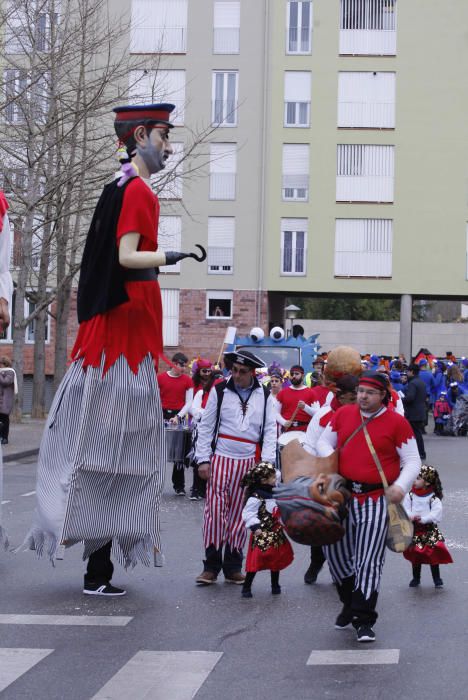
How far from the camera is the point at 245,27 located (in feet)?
139

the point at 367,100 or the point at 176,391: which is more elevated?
the point at 367,100

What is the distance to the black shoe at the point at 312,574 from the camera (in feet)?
29.7

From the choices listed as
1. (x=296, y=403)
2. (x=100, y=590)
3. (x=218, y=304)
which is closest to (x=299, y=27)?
(x=218, y=304)

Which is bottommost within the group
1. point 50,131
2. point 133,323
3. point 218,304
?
point 133,323

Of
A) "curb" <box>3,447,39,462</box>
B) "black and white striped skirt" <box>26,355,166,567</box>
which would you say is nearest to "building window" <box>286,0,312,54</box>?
"curb" <box>3,447,39,462</box>

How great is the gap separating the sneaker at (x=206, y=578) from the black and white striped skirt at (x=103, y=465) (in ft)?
2.59

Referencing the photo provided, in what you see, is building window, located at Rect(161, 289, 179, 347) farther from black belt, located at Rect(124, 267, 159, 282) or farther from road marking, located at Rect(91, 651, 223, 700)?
road marking, located at Rect(91, 651, 223, 700)

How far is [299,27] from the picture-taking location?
42.5m

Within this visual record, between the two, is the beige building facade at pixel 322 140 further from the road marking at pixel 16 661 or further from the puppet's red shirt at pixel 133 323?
the road marking at pixel 16 661

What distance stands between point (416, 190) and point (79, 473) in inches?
1410

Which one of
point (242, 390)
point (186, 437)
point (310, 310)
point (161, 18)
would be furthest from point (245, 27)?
point (242, 390)

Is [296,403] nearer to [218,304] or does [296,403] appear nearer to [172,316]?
[218,304]

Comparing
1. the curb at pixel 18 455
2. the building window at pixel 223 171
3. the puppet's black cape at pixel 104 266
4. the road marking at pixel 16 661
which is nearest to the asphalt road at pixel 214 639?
the road marking at pixel 16 661

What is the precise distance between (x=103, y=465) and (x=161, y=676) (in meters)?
2.26
